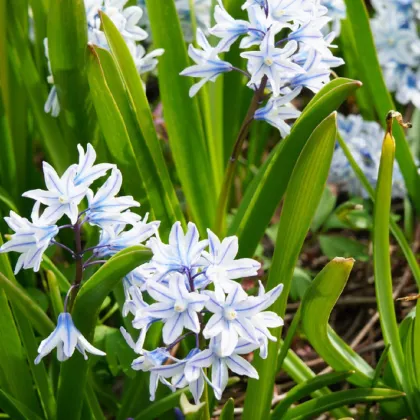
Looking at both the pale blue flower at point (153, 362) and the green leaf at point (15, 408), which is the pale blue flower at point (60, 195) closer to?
the pale blue flower at point (153, 362)

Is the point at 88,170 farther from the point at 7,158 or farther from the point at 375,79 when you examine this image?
the point at 375,79

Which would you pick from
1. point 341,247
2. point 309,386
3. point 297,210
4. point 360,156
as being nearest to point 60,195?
point 297,210

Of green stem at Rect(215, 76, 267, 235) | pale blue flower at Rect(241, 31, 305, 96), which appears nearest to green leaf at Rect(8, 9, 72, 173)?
green stem at Rect(215, 76, 267, 235)

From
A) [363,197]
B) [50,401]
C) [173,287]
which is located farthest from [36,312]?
[363,197]

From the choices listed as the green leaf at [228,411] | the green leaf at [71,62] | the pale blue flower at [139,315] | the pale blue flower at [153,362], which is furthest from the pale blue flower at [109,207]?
the green leaf at [71,62]

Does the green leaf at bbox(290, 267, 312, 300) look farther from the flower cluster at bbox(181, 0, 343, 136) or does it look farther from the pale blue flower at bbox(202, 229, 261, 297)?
the pale blue flower at bbox(202, 229, 261, 297)

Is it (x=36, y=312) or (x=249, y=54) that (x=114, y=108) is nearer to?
(x=249, y=54)
